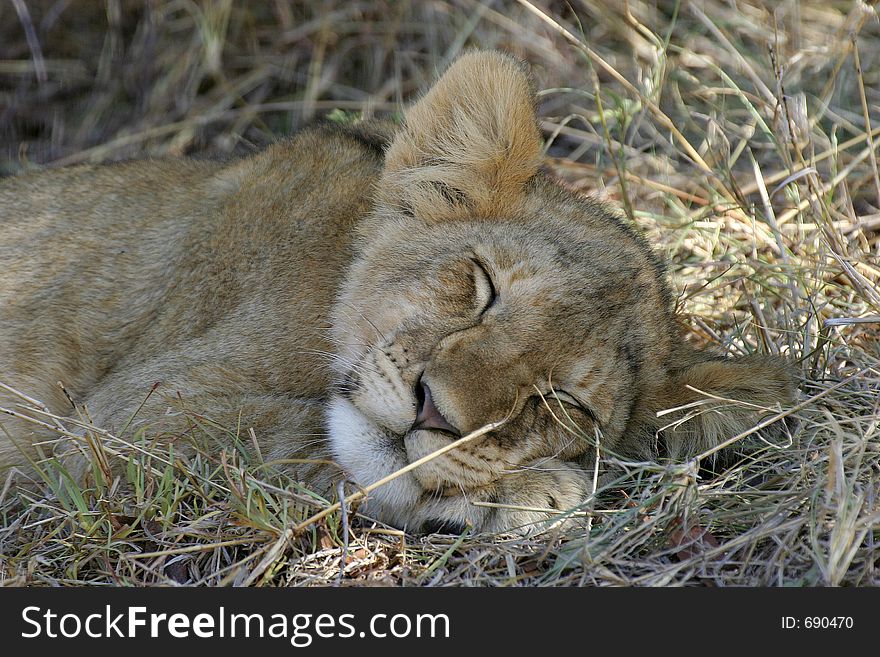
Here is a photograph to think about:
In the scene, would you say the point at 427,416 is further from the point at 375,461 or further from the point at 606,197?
the point at 606,197

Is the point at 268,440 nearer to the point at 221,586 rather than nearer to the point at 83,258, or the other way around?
the point at 221,586

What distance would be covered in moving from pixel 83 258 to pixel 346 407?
1483 millimetres

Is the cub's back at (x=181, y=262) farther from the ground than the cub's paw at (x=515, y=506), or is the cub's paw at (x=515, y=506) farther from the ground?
the cub's back at (x=181, y=262)

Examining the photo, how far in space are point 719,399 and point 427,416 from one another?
39.2 inches

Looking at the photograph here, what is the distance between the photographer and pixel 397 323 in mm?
3205

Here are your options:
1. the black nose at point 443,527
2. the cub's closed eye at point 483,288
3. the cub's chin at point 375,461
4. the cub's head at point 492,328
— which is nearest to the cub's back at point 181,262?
the cub's head at point 492,328

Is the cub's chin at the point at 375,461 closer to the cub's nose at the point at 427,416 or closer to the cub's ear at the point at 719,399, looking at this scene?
the cub's nose at the point at 427,416

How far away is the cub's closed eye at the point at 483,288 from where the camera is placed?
10.4 ft

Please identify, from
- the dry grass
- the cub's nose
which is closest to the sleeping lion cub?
the cub's nose

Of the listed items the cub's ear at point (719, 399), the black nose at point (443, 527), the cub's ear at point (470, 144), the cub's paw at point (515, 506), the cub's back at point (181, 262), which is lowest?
the black nose at point (443, 527)

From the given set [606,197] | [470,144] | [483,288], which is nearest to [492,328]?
[483,288]

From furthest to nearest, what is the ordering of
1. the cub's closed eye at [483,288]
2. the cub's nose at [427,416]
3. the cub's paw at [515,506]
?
1. the cub's closed eye at [483,288]
2. the cub's paw at [515,506]
3. the cub's nose at [427,416]
